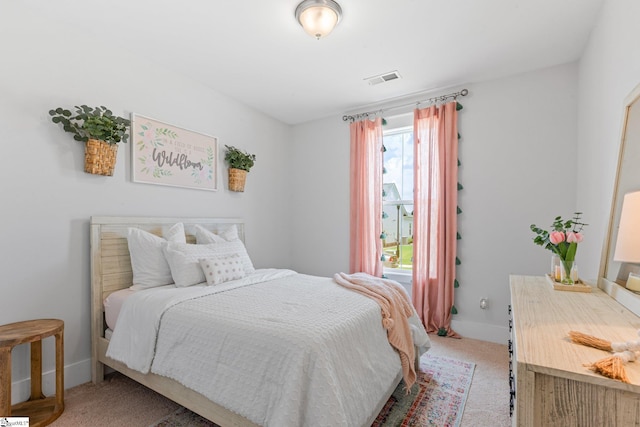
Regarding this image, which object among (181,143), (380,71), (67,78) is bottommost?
(181,143)

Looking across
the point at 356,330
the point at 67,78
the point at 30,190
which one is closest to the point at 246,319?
the point at 356,330

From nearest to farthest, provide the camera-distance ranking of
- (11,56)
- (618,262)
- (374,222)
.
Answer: (618,262) → (11,56) → (374,222)

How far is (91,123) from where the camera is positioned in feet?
6.91

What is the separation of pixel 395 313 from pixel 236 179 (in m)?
2.25

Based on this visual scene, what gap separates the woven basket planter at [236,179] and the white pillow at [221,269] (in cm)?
110

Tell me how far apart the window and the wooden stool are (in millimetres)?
2989

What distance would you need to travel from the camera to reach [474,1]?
192 cm

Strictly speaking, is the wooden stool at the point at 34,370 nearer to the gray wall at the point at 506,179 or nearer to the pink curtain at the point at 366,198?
the pink curtain at the point at 366,198

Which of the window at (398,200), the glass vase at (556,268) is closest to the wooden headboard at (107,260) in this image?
the window at (398,200)

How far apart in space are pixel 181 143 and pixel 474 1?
8.55 ft

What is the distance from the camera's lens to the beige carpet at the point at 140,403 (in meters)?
1.78

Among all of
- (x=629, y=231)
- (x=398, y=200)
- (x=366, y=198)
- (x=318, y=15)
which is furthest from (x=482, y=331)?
(x=318, y=15)

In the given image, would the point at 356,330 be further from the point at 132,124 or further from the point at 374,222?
the point at 132,124

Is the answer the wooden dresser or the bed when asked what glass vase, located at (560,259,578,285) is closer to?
the wooden dresser
